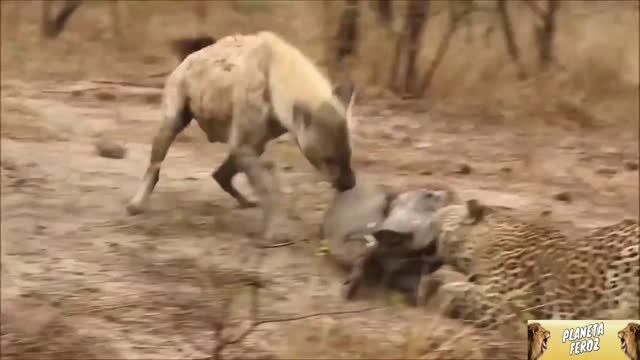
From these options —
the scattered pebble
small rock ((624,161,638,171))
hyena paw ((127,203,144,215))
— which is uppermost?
the scattered pebble

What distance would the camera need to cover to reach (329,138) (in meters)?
1.98

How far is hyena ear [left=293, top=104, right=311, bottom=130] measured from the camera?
6.44ft

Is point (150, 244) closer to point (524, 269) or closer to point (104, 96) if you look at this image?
point (104, 96)

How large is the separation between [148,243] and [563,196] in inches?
37.0

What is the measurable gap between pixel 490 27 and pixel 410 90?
0.77 ft

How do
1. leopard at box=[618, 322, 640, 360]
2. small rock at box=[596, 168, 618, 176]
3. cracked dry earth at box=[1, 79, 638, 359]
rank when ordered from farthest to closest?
small rock at box=[596, 168, 618, 176]
cracked dry earth at box=[1, 79, 638, 359]
leopard at box=[618, 322, 640, 360]

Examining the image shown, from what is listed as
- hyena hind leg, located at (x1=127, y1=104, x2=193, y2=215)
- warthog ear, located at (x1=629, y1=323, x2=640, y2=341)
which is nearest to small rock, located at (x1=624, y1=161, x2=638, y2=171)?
warthog ear, located at (x1=629, y1=323, x2=640, y2=341)

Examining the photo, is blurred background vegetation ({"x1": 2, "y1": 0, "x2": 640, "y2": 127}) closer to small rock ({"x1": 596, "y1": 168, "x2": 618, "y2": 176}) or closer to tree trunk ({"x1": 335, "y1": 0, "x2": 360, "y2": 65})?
tree trunk ({"x1": 335, "y1": 0, "x2": 360, "y2": 65})

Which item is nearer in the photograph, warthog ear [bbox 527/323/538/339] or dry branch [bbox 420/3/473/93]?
warthog ear [bbox 527/323/538/339]

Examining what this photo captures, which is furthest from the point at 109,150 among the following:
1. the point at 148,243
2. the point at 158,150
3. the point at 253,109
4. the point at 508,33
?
the point at 508,33

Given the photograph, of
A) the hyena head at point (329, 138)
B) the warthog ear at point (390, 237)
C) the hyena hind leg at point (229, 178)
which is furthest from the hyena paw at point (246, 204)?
the warthog ear at point (390, 237)

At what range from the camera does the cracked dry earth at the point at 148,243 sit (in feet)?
6.16

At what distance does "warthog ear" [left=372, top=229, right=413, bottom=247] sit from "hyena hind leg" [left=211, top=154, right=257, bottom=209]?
0.28 m

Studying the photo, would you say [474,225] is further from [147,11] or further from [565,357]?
[147,11]
